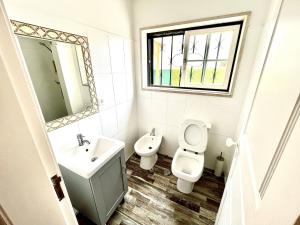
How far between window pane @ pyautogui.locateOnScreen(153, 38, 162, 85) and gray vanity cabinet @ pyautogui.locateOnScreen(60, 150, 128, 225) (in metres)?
1.27

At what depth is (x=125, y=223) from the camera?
135cm

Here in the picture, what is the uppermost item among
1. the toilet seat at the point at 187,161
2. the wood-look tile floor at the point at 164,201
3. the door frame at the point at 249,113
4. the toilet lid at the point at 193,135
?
the door frame at the point at 249,113

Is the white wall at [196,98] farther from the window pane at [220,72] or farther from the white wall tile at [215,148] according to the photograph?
the window pane at [220,72]

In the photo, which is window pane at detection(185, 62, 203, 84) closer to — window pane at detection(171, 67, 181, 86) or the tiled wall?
window pane at detection(171, 67, 181, 86)

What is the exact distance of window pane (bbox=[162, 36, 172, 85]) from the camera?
186cm

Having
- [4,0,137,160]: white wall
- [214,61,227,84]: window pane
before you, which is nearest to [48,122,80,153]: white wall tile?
[4,0,137,160]: white wall

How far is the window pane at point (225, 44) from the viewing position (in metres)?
1.50

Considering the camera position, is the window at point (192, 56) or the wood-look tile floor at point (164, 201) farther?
the window at point (192, 56)

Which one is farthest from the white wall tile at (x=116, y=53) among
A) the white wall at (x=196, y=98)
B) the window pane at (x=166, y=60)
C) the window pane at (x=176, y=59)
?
the window pane at (x=176, y=59)

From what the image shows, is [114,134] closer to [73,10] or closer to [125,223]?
[125,223]

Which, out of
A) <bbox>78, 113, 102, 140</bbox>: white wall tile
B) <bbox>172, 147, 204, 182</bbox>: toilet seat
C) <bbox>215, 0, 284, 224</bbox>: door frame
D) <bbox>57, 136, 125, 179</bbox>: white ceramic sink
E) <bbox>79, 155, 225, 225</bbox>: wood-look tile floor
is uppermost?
<bbox>215, 0, 284, 224</bbox>: door frame

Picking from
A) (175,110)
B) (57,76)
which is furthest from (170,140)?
(57,76)

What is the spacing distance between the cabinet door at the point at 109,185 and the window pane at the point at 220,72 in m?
1.46

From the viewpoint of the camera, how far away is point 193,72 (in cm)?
181
